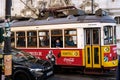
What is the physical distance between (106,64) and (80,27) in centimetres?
218

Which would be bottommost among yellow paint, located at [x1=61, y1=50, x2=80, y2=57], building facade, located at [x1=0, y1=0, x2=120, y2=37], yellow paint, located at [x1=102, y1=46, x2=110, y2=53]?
yellow paint, located at [x1=61, y1=50, x2=80, y2=57]

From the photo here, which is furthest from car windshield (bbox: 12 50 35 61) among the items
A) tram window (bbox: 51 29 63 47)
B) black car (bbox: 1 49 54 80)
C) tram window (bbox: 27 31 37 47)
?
tram window (bbox: 27 31 37 47)

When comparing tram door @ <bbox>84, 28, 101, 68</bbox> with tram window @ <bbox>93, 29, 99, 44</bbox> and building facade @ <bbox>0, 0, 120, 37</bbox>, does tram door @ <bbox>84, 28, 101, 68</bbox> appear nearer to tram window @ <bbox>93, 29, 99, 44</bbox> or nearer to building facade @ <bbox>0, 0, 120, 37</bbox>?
tram window @ <bbox>93, 29, 99, 44</bbox>

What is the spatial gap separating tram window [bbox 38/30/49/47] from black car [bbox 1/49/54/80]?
4.16 metres

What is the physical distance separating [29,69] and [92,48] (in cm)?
438

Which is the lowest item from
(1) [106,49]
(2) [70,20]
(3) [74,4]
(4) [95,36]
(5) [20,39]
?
(1) [106,49]

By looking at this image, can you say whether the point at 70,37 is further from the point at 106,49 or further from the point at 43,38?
the point at 106,49

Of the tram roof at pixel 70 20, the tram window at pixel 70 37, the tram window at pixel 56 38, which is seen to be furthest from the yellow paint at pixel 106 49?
the tram window at pixel 56 38

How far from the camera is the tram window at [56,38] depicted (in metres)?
18.8

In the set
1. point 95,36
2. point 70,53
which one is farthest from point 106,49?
point 70,53

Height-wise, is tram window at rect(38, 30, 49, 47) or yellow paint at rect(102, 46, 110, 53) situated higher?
tram window at rect(38, 30, 49, 47)

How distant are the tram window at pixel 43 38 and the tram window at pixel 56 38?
346 millimetres

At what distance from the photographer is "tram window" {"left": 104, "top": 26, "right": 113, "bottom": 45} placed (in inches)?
707

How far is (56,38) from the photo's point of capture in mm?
18938
